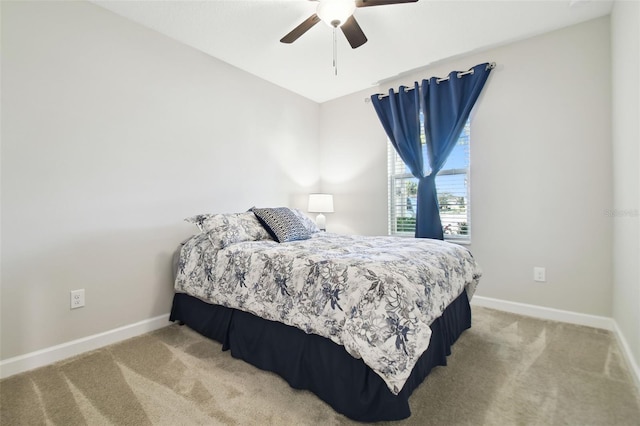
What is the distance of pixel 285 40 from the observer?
2.23 m

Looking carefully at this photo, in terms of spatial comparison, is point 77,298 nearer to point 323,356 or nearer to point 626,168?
point 323,356

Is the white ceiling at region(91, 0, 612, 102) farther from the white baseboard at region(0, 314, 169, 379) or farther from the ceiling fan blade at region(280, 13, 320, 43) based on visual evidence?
the white baseboard at region(0, 314, 169, 379)

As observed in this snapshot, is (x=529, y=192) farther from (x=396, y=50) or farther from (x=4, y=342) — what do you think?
(x=4, y=342)

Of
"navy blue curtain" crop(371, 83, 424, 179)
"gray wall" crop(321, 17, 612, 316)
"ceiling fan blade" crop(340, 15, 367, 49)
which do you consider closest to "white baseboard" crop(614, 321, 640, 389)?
"gray wall" crop(321, 17, 612, 316)

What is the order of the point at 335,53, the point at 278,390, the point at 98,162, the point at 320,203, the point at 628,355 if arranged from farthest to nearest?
the point at 320,203
the point at 335,53
the point at 98,162
the point at 628,355
the point at 278,390

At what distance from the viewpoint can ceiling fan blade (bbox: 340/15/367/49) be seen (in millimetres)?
2002

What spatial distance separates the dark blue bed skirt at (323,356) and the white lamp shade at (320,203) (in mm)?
1853

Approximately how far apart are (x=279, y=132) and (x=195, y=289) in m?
2.12

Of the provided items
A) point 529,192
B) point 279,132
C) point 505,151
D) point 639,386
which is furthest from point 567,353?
point 279,132

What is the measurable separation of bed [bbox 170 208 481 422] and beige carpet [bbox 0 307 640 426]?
10 cm

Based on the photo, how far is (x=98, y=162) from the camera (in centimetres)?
212

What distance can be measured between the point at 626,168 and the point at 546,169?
685mm

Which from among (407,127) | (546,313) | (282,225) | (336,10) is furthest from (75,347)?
(546,313)

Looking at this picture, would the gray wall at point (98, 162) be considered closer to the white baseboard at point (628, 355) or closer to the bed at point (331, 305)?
the bed at point (331, 305)
